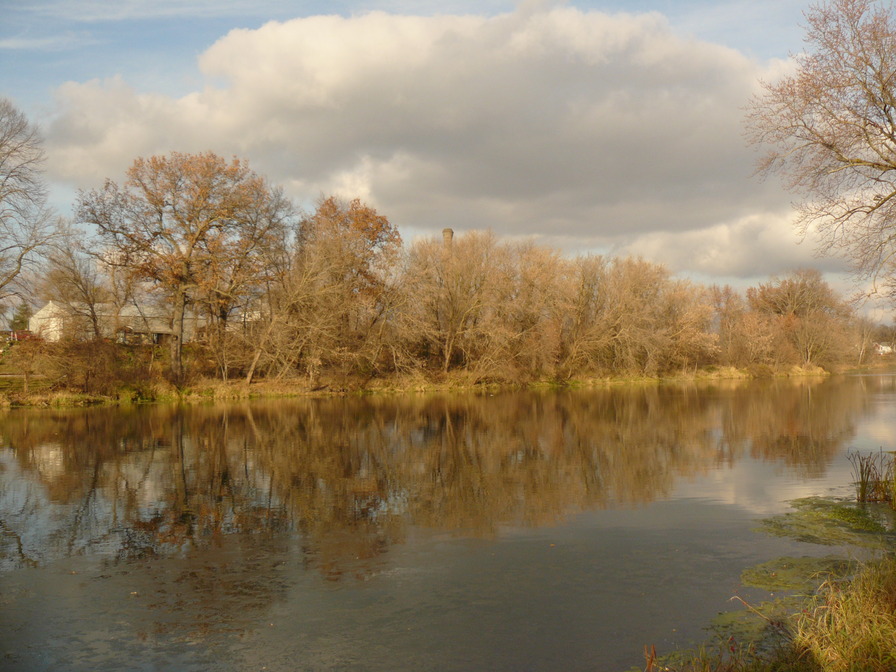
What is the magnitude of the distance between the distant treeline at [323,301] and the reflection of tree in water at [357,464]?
7.05m

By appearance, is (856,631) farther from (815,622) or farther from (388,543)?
(388,543)

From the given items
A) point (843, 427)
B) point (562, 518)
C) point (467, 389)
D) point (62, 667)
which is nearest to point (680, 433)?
point (843, 427)

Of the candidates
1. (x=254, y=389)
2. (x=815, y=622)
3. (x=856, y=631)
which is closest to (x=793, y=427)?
(x=815, y=622)

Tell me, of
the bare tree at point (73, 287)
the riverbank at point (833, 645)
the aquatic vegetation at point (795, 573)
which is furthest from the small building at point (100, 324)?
the riverbank at point (833, 645)

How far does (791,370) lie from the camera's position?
2425 inches

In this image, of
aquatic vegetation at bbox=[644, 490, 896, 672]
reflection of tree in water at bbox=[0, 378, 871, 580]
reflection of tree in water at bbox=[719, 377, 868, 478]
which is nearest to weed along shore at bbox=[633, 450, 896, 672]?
aquatic vegetation at bbox=[644, 490, 896, 672]

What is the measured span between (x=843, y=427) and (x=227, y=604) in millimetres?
21351

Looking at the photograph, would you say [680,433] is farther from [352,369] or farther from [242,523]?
[352,369]

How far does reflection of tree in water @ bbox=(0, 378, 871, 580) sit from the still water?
0.09 meters

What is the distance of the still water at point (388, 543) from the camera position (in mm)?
6207

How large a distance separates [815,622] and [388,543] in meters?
5.48

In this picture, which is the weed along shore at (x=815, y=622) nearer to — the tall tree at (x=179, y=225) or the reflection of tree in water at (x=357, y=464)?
the reflection of tree in water at (x=357, y=464)

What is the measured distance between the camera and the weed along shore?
16.4ft

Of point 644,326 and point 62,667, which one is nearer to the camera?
point 62,667
